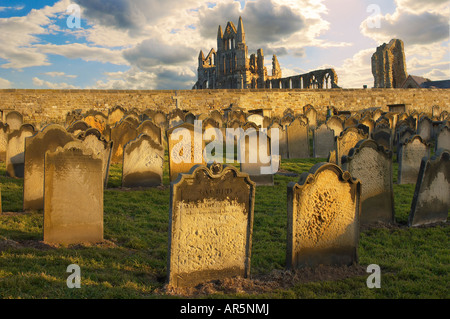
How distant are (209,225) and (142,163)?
4997 mm

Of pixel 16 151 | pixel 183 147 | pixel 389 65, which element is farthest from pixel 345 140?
pixel 389 65

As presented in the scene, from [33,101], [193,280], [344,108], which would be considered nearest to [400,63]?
[344,108]

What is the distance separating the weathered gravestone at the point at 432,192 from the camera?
6246mm

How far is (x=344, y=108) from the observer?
2772 centimetres

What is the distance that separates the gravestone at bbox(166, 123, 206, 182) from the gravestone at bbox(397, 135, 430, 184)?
16.0 ft

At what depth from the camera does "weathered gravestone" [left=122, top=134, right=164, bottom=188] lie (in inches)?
340

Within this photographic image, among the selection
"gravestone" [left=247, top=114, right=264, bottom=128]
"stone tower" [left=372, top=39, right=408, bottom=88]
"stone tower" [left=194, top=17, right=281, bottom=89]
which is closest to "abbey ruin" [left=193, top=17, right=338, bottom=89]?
"stone tower" [left=194, top=17, right=281, bottom=89]

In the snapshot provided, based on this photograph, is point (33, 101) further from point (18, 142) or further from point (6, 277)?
point (6, 277)

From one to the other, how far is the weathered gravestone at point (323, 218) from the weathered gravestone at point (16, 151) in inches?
280

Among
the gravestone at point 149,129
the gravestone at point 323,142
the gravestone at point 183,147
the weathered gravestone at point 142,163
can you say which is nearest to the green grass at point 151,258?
the weathered gravestone at point 142,163

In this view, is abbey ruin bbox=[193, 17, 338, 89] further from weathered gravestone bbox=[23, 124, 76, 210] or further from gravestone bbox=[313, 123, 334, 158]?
weathered gravestone bbox=[23, 124, 76, 210]

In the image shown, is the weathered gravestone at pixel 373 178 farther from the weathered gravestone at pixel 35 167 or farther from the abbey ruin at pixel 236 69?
the abbey ruin at pixel 236 69

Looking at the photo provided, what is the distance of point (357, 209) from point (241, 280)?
1825 mm

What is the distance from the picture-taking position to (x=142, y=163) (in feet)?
29.1
